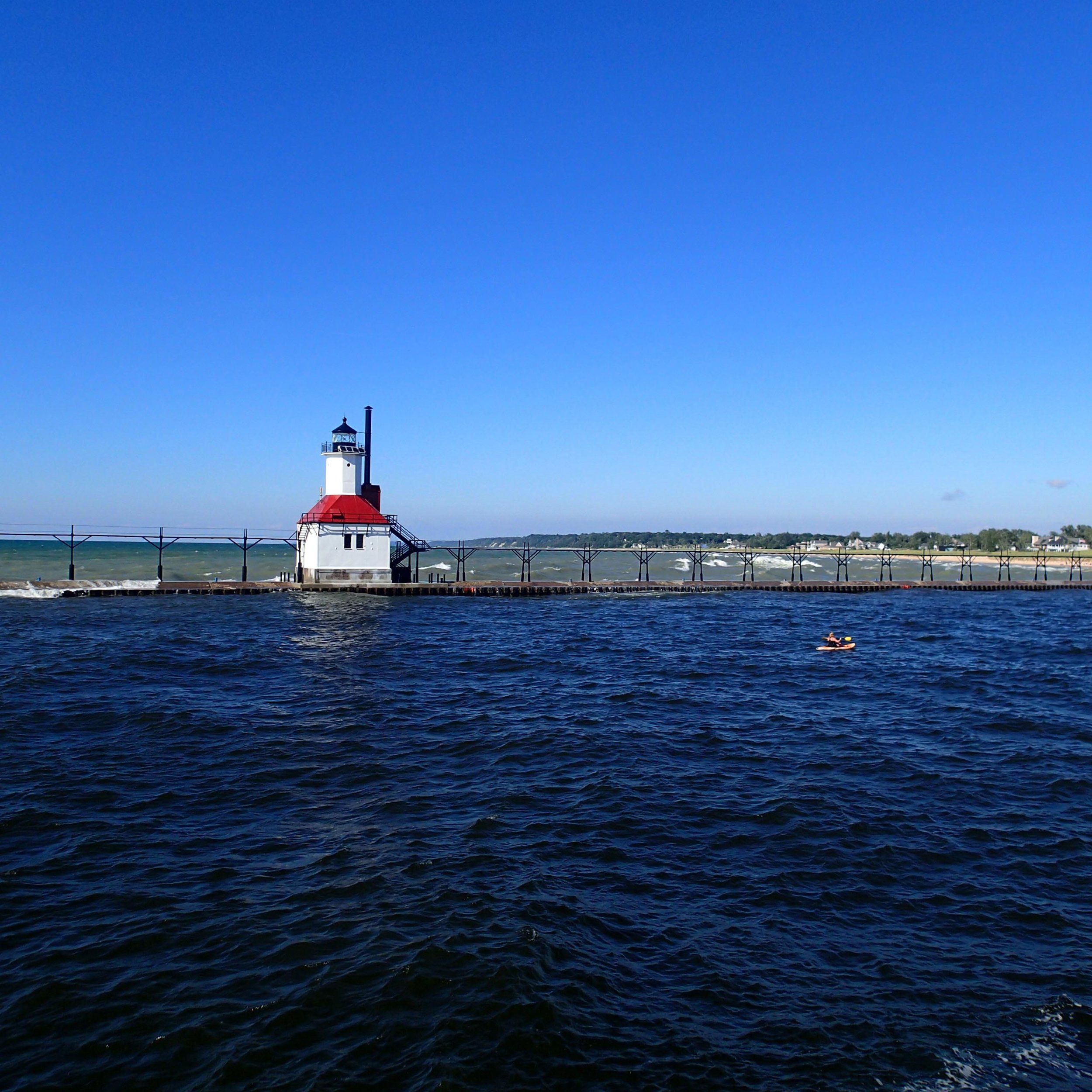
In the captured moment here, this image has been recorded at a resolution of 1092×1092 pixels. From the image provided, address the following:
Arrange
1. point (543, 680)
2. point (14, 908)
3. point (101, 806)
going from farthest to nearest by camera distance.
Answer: point (543, 680)
point (101, 806)
point (14, 908)

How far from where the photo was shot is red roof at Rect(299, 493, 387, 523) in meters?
63.6

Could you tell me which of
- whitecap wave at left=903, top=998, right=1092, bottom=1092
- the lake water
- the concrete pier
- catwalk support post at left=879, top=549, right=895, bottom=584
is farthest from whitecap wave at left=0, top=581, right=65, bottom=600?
catwalk support post at left=879, top=549, right=895, bottom=584

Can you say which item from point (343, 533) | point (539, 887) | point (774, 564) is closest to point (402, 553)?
point (343, 533)

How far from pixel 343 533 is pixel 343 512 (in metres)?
1.80

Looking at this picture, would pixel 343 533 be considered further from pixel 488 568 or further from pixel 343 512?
pixel 488 568

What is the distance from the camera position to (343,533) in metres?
64.2

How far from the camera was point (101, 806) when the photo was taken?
1680 cm

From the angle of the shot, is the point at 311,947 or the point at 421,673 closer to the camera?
the point at 311,947

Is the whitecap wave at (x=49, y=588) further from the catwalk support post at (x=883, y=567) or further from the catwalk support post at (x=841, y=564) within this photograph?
the catwalk support post at (x=883, y=567)

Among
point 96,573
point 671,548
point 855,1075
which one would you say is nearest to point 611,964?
point 855,1075

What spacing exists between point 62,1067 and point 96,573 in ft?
340

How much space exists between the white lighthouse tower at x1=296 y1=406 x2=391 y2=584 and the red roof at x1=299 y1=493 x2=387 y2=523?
37 mm

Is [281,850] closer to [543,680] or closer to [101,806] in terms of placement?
[101,806]

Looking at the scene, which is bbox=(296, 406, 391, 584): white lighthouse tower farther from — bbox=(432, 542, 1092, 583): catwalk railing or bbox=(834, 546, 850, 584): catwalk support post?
bbox=(834, 546, 850, 584): catwalk support post
